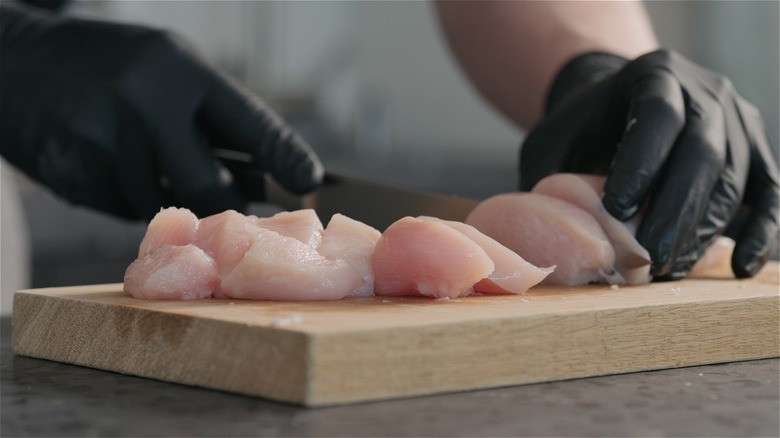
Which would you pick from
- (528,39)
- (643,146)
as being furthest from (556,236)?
(528,39)

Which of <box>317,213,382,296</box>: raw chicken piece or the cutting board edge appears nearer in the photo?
the cutting board edge

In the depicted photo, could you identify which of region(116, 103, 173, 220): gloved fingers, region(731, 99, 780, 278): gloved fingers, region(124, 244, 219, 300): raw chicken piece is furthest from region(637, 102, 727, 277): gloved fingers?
region(116, 103, 173, 220): gloved fingers

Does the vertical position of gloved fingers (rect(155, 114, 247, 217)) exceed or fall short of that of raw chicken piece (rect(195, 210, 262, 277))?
it falls short

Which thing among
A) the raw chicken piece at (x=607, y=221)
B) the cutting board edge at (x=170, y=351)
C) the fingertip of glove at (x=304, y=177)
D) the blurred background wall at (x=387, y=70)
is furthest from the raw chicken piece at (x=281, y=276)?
the blurred background wall at (x=387, y=70)

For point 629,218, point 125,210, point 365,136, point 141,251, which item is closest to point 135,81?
point 125,210

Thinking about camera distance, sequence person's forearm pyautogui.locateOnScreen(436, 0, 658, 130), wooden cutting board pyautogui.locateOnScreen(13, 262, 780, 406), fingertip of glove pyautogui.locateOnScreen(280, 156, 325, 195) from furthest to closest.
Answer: person's forearm pyautogui.locateOnScreen(436, 0, 658, 130), fingertip of glove pyautogui.locateOnScreen(280, 156, 325, 195), wooden cutting board pyautogui.locateOnScreen(13, 262, 780, 406)

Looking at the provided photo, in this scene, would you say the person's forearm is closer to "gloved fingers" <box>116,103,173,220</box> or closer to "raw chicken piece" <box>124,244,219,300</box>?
"gloved fingers" <box>116,103,173,220</box>
